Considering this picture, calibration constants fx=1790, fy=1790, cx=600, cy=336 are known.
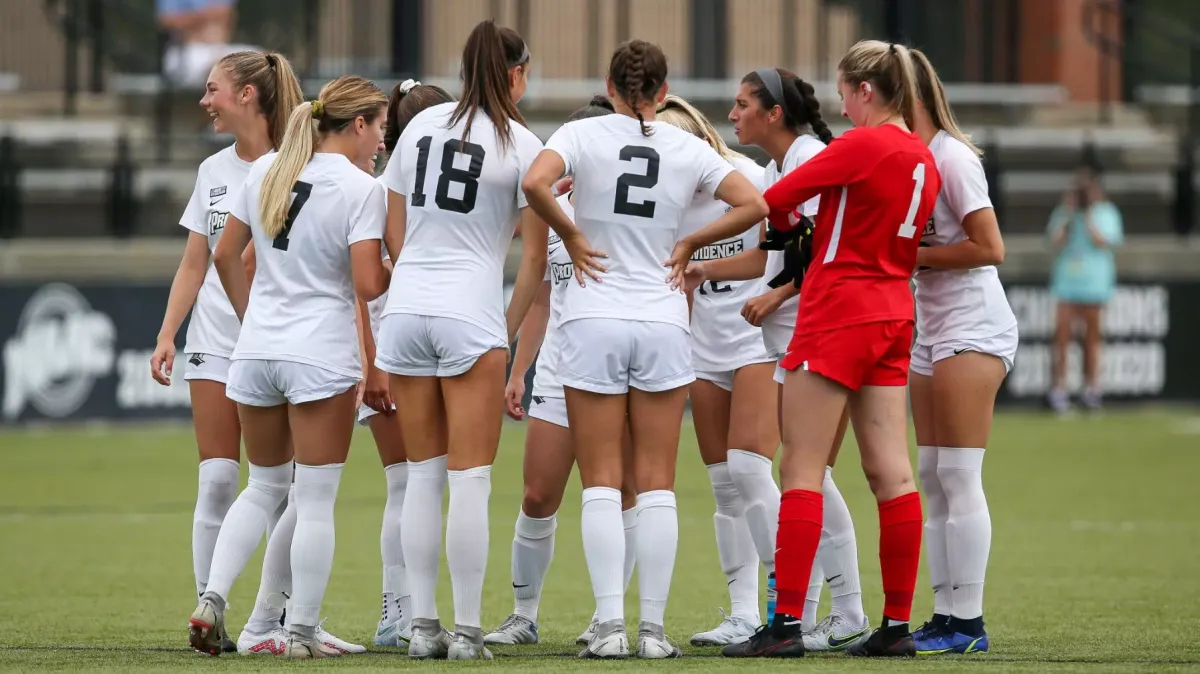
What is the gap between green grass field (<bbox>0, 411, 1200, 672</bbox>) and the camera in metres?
6.15

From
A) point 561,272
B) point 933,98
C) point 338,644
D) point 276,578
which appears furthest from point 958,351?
point 276,578

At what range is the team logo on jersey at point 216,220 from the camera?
648 centimetres

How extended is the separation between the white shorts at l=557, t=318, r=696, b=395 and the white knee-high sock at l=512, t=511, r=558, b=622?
934 millimetres

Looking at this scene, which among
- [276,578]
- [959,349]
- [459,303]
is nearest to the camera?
[459,303]

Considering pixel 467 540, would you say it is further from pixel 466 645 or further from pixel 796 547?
pixel 796 547

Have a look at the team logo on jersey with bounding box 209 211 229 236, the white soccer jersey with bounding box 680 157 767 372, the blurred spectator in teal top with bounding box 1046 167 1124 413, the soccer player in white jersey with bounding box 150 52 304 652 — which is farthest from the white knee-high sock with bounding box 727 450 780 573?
the blurred spectator in teal top with bounding box 1046 167 1124 413

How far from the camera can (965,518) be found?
6.12m

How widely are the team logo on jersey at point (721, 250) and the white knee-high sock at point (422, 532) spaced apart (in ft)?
4.61

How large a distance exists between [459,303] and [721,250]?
53.4 inches

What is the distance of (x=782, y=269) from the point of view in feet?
20.8

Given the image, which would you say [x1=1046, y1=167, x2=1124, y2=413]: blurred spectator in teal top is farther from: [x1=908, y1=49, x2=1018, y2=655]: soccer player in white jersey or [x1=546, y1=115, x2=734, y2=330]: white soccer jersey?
[x1=546, y1=115, x2=734, y2=330]: white soccer jersey

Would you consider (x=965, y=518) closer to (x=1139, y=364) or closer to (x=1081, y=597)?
(x=1081, y=597)

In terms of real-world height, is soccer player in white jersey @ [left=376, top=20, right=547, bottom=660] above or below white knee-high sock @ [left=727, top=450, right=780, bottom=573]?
above

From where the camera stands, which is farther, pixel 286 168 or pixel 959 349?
pixel 959 349
